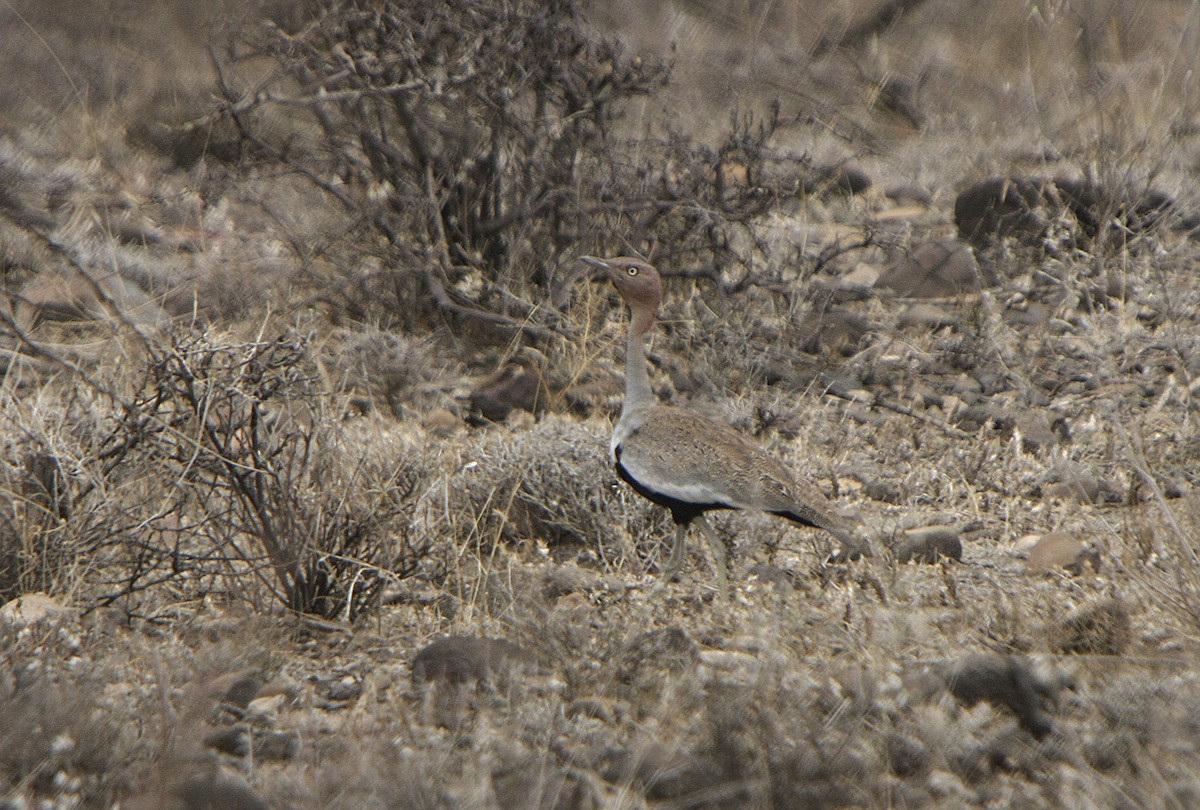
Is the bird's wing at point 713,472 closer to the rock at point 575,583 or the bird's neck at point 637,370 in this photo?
the bird's neck at point 637,370

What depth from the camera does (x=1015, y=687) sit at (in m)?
3.21

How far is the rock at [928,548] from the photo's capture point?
4.85 m

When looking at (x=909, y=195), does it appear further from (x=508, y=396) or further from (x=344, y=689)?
(x=344, y=689)

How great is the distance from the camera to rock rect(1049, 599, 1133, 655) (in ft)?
11.9

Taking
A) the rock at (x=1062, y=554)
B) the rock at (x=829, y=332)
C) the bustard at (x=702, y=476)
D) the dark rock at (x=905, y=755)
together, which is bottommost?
the rock at (x=829, y=332)

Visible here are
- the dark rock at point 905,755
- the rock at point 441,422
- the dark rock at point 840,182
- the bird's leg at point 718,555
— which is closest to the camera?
the dark rock at point 905,755

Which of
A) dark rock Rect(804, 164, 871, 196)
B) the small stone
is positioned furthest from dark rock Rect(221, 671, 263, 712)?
dark rock Rect(804, 164, 871, 196)

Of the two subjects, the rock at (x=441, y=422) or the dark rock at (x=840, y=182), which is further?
the dark rock at (x=840, y=182)

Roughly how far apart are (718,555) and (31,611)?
6.72ft

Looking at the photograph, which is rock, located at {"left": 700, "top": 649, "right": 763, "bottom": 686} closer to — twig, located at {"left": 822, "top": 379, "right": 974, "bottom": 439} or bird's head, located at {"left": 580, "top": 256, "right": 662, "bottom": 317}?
bird's head, located at {"left": 580, "top": 256, "right": 662, "bottom": 317}

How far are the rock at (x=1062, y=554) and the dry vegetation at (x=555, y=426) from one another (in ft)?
0.22

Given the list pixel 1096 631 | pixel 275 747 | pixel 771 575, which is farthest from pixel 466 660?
pixel 1096 631

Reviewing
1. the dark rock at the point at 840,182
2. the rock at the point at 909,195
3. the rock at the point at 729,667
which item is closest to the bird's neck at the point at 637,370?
the rock at the point at 729,667

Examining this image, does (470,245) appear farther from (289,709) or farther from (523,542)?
(289,709)
